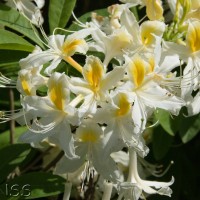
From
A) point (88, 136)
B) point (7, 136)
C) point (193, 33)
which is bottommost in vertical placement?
point (7, 136)

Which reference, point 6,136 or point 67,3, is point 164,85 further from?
point 6,136

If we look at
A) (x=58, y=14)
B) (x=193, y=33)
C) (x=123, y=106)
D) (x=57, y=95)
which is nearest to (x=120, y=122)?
(x=123, y=106)

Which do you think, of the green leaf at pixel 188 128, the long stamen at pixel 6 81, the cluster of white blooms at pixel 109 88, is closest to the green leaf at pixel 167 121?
the green leaf at pixel 188 128

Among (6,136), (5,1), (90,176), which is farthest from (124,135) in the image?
(5,1)

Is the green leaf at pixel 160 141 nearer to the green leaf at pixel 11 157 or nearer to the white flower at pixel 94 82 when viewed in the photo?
the green leaf at pixel 11 157

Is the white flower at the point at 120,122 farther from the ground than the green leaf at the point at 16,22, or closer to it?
closer to it

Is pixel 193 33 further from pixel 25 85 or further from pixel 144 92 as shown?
pixel 25 85
